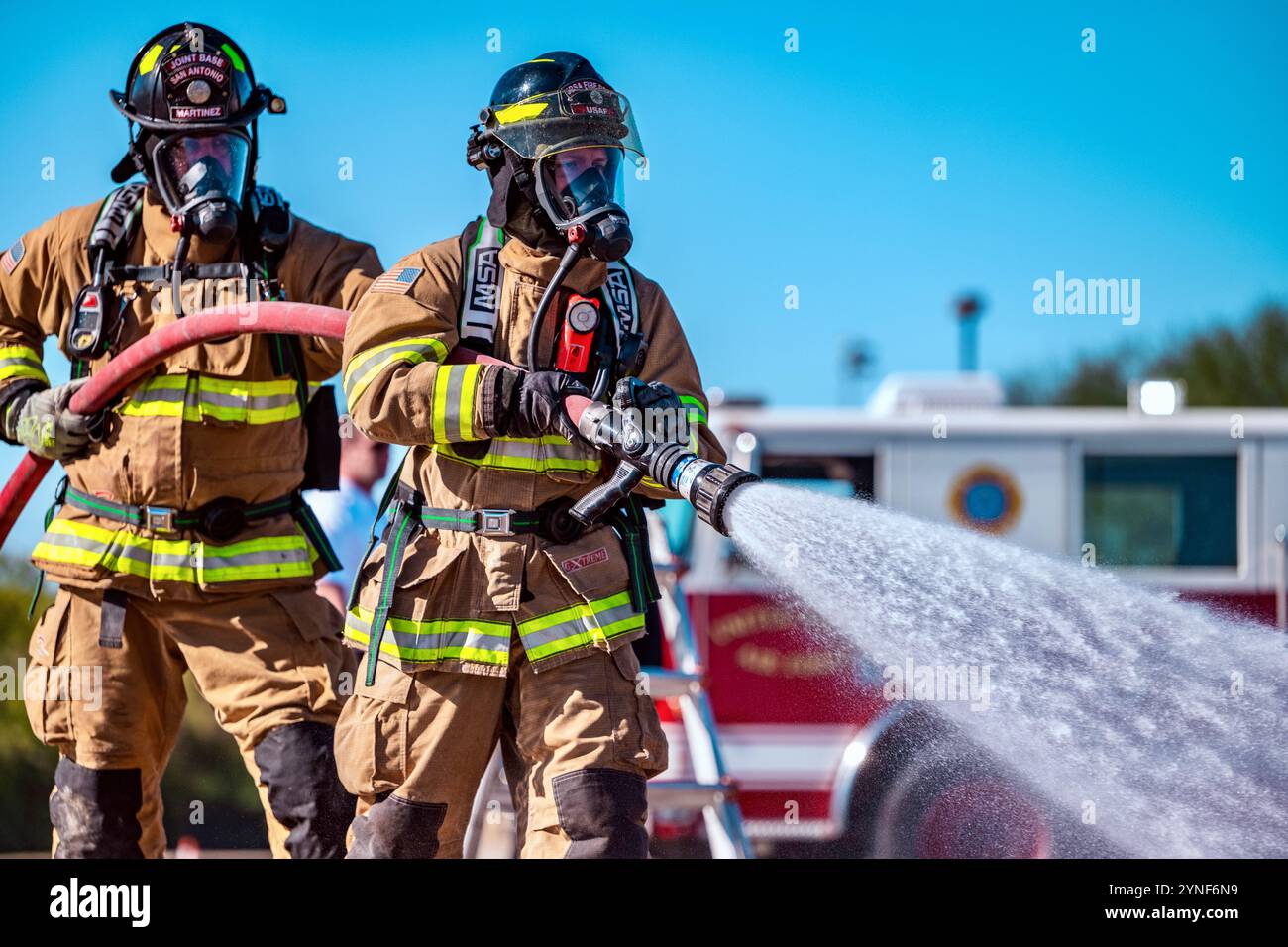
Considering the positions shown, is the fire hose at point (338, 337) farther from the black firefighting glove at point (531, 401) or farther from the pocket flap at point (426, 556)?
the pocket flap at point (426, 556)

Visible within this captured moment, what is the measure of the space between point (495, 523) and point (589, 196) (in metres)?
0.76

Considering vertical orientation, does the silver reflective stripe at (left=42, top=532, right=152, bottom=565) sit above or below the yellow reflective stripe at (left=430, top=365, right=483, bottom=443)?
below

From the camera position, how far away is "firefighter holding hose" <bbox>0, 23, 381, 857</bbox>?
3846 millimetres

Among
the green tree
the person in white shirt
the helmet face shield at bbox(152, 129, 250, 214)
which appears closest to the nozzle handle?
the helmet face shield at bbox(152, 129, 250, 214)

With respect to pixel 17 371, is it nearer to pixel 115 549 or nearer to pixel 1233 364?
pixel 115 549

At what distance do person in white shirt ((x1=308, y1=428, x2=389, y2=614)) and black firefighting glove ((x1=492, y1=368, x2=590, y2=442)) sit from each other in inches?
98.3

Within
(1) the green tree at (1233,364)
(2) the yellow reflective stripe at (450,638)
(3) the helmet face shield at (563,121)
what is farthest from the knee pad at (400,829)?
(1) the green tree at (1233,364)

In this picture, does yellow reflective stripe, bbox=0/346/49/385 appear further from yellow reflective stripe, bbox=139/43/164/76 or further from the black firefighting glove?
the black firefighting glove

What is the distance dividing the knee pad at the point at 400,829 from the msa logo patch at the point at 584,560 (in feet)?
1.92

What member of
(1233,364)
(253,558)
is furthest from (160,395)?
(1233,364)

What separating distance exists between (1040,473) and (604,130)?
5.04m

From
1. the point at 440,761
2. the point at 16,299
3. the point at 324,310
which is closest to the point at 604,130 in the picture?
the point at 324,310

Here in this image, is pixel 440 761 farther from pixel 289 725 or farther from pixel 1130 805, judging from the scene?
pixel 1130 805

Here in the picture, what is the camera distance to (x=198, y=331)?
12.3 feet
